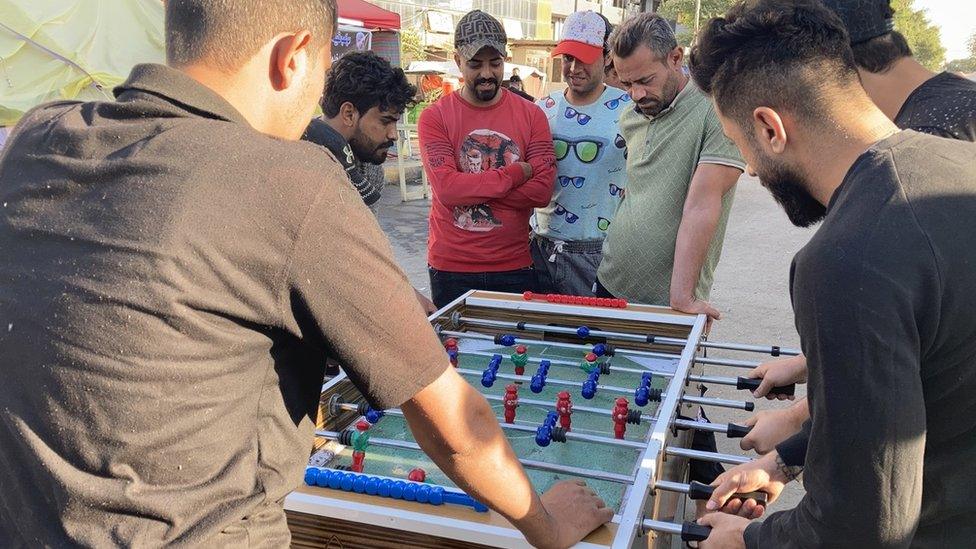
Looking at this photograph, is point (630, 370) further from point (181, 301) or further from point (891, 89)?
point (181, 301)

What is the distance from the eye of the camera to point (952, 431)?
1191 mm

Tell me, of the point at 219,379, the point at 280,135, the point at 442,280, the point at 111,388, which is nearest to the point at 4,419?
the point at 111,388

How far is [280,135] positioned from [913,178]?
0.99m

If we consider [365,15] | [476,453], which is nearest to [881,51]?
[476,453]

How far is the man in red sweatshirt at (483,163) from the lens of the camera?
346 centimetres

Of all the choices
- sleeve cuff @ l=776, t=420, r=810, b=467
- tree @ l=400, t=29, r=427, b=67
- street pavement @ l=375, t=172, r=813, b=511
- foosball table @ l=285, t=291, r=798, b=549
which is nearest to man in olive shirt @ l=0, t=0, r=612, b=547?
foosball table @ l=285, t=291, r=798, b=549

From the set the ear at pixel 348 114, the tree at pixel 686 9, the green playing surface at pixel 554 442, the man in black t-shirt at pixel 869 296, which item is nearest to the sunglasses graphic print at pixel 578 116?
the ear at pixel 348 114

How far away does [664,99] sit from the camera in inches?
121

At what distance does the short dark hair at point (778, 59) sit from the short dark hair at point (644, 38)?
1604 millimetres

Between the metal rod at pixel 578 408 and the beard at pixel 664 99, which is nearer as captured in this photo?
the metal rod at pixel 578 408

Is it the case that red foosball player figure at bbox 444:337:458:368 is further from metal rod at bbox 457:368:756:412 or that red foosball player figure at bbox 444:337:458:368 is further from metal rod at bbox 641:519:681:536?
metal rod at bbox 641:519:681:536

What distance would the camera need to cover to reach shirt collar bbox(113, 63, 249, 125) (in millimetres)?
1017

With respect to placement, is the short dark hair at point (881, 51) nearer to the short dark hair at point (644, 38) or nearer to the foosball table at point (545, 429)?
the foosball table at point (545, 429)

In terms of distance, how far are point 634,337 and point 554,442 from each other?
0.83 metres
